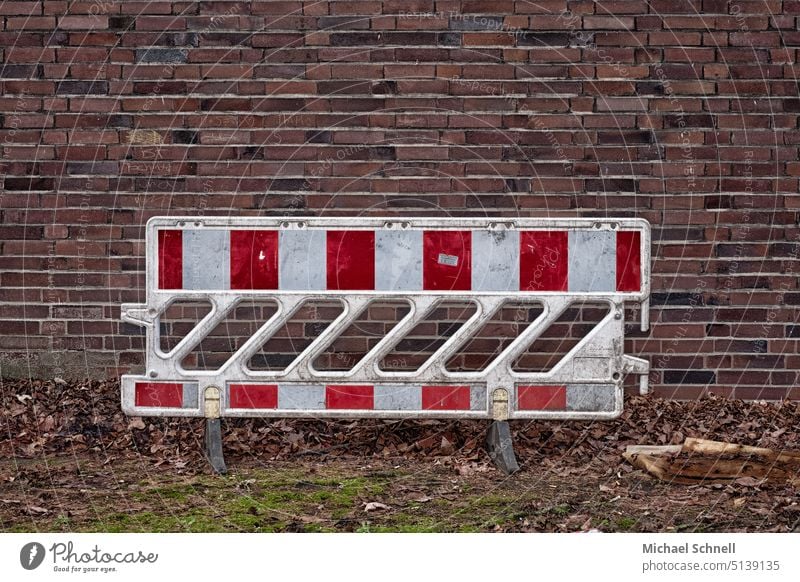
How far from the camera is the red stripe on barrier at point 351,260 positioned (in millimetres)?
4488

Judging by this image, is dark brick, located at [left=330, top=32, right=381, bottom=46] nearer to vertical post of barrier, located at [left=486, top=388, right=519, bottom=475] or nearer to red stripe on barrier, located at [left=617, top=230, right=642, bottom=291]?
red stripe on barrier, located at [left=617, top=230, right=642, bottom=291]

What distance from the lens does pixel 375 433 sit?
201 inches

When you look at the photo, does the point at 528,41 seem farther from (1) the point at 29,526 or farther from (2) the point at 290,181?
(1) the point at 29,526

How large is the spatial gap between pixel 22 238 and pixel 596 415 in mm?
3256

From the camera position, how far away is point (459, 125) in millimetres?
5484

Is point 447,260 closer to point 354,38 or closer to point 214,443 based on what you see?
point 214,443

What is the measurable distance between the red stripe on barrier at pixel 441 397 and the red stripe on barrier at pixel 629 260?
2.80 feet

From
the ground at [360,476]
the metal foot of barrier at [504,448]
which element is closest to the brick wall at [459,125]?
the ground at [360,476]

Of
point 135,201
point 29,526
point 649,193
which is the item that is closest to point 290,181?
point 135,201

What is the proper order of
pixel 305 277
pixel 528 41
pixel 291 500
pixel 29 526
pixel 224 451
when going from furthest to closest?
pixel 528 41, pixel 224 451, pixel 305 277, pixel 291 500, pixel 29 526

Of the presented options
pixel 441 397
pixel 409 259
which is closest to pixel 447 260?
pixel 409 259

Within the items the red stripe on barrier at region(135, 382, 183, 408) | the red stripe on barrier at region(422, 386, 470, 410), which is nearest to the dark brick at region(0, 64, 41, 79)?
the red stripe on barrier at region(135, 382, 183, 408)

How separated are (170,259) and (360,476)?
1289 millimetres

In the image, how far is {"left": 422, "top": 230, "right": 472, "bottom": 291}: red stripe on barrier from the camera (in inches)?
177
